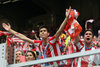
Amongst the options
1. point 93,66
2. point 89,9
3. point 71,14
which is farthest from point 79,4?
point 93,66

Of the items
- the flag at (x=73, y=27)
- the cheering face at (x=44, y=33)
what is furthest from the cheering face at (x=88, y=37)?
the cheering face at (x=44, y=33)

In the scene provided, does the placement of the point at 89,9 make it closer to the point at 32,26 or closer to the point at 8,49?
the point at 32,26

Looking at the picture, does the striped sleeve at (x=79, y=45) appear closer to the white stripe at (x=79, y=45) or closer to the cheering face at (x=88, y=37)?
the white stripe at (x=79, y=45)

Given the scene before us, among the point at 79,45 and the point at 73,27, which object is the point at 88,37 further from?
the point at 73,27

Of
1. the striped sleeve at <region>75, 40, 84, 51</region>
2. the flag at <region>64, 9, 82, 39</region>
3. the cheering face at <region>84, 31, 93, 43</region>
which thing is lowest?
the striped sleeve at <region>75, 40, 84, 51</region>

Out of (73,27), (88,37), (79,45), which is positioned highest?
(73,27)

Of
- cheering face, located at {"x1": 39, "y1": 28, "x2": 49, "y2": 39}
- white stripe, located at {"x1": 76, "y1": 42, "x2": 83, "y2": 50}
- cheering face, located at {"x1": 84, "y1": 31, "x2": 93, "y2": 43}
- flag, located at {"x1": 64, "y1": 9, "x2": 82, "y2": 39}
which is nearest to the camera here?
flag, located at {"x1": 64, "y1": 9, "x2": 82, "y2": 39}

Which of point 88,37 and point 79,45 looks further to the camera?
point 88,37

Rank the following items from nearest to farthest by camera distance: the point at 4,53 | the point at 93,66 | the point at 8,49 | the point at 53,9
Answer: the point at 93,66 < the point at 4,53 < the point at 8,49 < the point at 53,9

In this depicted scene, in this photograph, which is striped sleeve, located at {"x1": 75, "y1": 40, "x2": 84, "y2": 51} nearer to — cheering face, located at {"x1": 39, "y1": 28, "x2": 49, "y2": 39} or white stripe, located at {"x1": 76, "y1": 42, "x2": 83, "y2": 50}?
white stripe, located at {"x1": 76, "y1": 42, "x2": 83, "y2": 50}

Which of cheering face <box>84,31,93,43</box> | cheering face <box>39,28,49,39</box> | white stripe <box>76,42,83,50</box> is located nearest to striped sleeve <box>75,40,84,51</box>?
white stripe <box>76,42,83,50</box>

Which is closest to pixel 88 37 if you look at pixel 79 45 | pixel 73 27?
pixel 79 45

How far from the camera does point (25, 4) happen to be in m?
13.1

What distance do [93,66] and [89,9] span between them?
9.17 metres
